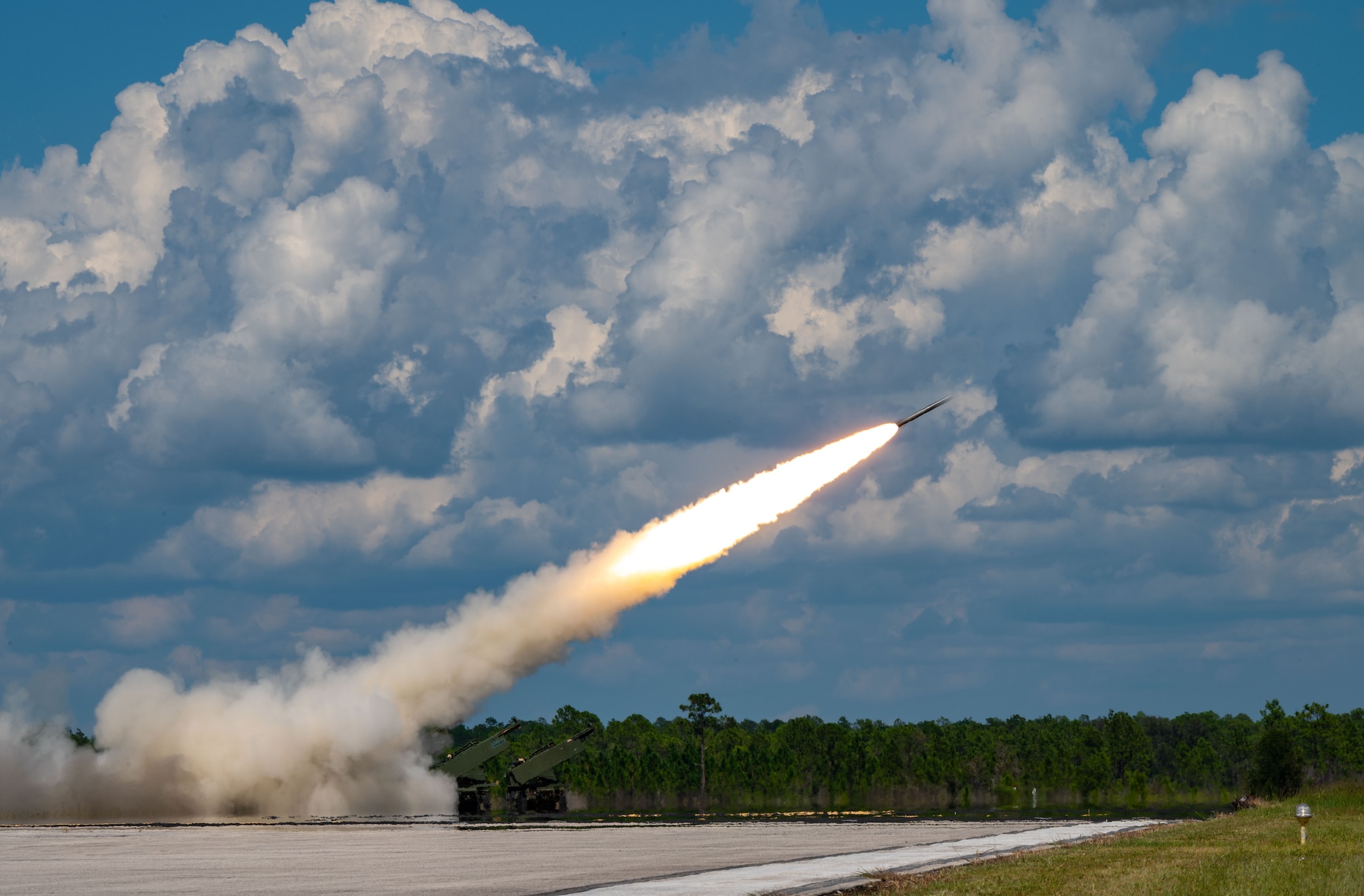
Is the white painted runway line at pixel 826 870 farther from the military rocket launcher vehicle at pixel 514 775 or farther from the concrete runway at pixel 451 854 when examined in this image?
the military rocket launcher vehicle at pixel 514 775

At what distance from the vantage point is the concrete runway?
98.3 ft

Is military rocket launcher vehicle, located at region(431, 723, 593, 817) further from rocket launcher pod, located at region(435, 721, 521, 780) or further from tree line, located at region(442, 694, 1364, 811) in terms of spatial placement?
tree line, located at region(442, 694, 1364, 811)

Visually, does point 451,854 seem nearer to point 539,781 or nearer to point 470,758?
point 470,758

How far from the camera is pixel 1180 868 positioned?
31.5 metres

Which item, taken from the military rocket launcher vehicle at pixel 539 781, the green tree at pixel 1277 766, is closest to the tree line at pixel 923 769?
the green tree at pixel 1277 766

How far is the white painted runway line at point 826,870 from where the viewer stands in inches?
1058

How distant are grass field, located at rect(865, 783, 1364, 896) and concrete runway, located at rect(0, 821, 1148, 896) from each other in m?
2.56

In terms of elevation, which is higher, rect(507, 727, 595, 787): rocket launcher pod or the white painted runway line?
rect(507, 727, 595, 787): rocket launcher pod

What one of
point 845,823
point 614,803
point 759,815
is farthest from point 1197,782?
point 845,823

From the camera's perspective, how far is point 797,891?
2652 centimetres

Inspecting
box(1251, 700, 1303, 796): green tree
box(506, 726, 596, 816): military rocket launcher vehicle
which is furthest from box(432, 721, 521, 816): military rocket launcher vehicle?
box(1251, 700, 1303, 796): green tree

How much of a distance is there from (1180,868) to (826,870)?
753 cm

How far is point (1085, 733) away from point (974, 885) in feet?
374

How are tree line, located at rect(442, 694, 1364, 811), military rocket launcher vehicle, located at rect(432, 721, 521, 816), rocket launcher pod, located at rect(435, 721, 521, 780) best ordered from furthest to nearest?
tree line, located at rect(442, 694, 1364, 811)
rocket launcher pod, located at rect(435, 721, 521, 780)
military rocket launcher vehicle, located at rect(432, 721, 521, 816)
